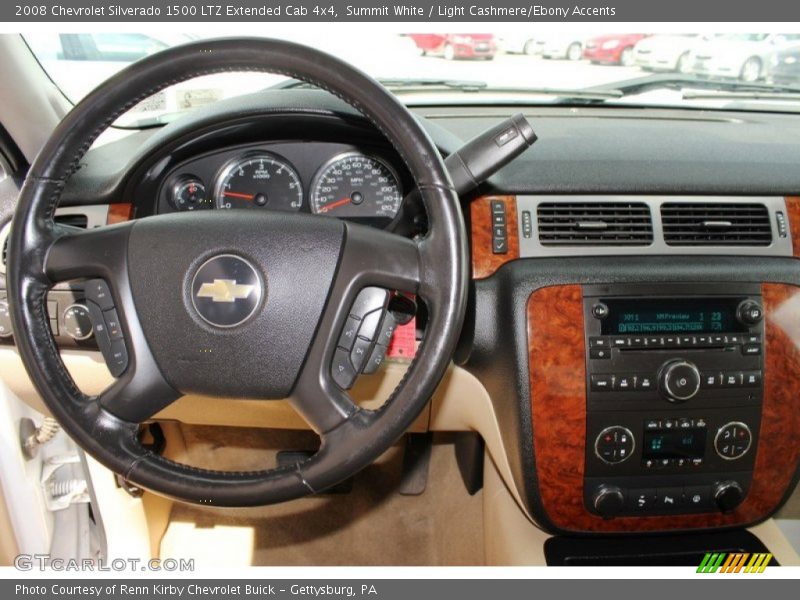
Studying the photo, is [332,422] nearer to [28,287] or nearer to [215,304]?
[215,304]

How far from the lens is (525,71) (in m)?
1.79

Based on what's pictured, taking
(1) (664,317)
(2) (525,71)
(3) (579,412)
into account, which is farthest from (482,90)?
(3) (579,412)

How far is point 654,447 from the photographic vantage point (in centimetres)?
142

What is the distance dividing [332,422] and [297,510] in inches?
49.5

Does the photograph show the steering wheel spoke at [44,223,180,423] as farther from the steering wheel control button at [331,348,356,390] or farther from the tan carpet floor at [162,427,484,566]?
the tan carpet floor at [162,427,484,566]

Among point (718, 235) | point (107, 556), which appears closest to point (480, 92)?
point (718, 235)

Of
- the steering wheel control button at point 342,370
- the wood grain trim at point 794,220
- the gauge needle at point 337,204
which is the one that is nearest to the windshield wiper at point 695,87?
the wood grain trim at point 794,220

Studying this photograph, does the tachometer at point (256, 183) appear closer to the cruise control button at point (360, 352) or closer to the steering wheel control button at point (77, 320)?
the steering wheel control button at point (77, 320)

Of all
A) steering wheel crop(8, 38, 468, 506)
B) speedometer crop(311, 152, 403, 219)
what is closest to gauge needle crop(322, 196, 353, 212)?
speedometer crop(311, 152, 403, 219)

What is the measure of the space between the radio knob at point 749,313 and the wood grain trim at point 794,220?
168 millimetres

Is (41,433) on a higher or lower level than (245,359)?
lower

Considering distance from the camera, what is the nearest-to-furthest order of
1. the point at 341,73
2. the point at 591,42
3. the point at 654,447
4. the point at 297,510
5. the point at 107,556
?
the point at 341,73 < the point at 654,447 < the point at 591,42 < the point at 107,556 < the point at 297,510

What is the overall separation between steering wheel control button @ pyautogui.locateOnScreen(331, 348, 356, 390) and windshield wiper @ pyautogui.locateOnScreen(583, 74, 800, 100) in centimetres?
115
